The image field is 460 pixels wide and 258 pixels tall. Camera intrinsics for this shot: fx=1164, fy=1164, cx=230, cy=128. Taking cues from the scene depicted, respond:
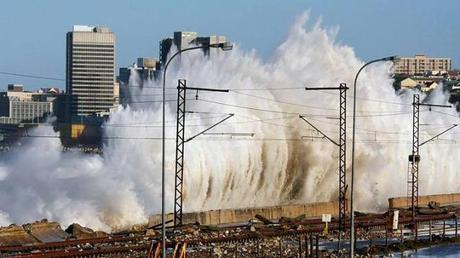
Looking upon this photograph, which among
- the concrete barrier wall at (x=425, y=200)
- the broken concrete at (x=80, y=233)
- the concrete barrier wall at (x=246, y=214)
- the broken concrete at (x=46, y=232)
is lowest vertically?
the concrete barrier wall at (x=425, y=200)

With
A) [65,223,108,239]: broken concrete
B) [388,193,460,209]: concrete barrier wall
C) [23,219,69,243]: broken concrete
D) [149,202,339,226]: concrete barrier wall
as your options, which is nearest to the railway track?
[65,223,108,239]: broken concrete

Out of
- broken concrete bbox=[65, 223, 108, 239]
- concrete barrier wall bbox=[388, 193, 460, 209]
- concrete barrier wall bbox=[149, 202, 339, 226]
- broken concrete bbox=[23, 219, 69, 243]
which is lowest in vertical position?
concrete barrier wall bbox=[388, 193, 460, 209]

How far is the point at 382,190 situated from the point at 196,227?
35.0m

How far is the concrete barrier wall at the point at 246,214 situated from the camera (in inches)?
2090

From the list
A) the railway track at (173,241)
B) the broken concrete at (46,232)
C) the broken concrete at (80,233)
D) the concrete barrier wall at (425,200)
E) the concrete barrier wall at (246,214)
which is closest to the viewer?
the railway track at (173,241)

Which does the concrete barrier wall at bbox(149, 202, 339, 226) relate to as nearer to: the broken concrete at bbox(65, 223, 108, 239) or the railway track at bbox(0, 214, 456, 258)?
the railway track at bbox(0, 214, 456, 258)

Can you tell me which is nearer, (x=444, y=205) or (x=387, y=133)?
(x=444, y=205)

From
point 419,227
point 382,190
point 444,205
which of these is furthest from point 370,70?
point 419,227

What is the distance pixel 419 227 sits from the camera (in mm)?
55125

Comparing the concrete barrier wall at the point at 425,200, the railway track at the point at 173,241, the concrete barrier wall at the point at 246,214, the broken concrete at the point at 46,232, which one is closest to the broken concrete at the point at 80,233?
the broken concrete at the point at 46,232

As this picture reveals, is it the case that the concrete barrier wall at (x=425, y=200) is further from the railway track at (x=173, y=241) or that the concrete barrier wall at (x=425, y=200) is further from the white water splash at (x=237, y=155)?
the railway track at (x=173, y=241)

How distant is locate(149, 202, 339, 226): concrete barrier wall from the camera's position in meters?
53.1

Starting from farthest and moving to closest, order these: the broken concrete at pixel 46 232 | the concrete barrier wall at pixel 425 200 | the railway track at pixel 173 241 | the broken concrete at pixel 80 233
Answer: the concrete barrier wall at pixel 425 200, the broken concrete at pixel 80 233, the broken concrete at pixel 46 232, the railway track at pixel 173 241

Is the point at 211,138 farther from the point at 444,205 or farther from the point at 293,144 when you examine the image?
the point at 444,205
